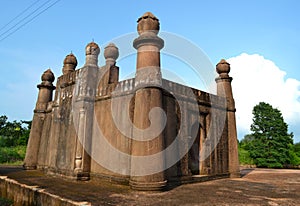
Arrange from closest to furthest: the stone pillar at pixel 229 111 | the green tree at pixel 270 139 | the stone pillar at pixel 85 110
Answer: the stone pillar at pixel 85 110 → the stone pillar at pixel 229 111 → the green tree at pixel 270 139

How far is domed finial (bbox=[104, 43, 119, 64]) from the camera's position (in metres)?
11.2

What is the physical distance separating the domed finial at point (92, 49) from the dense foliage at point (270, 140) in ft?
62.7

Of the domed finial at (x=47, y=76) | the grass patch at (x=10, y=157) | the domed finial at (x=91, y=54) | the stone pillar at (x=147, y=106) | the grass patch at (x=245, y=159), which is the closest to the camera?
the stone pillar at (x=147, y=106)

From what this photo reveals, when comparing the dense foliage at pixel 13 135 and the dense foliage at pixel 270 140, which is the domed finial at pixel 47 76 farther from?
the dense foliage at pixel 270 140

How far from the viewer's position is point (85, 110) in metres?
8.97

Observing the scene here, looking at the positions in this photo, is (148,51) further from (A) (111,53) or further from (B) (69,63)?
(B) (69,63)

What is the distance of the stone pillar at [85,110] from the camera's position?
8.55 metres

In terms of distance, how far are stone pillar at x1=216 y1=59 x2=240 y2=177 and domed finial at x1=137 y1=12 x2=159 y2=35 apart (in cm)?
508

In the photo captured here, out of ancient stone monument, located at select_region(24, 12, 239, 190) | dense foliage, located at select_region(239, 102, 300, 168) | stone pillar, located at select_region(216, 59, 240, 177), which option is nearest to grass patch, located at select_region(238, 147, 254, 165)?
dense foliage, located at select_region(239, 102, 300, 168)

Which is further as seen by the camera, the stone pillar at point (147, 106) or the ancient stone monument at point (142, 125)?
the ancient stone monument at point (142, 125)

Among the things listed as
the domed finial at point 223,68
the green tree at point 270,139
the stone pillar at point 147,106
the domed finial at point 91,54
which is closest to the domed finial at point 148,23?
the stone pillar at point 147,106

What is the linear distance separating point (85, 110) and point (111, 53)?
141 inches

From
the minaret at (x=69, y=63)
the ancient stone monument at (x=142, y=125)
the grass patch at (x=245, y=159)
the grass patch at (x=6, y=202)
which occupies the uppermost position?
the minaret at (x=69, y=63)

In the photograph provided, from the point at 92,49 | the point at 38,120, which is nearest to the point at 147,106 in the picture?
the point at 92,49
